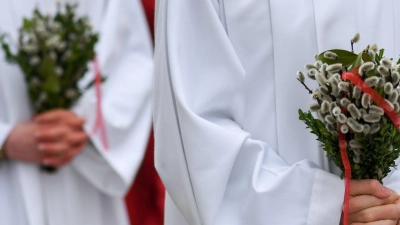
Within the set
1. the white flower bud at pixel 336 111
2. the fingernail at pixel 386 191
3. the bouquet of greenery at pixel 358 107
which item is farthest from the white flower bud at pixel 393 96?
the fingernail at pixel 386 191

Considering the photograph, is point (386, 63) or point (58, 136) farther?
point (58, 136)

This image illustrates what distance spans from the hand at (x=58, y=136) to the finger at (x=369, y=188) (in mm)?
1135

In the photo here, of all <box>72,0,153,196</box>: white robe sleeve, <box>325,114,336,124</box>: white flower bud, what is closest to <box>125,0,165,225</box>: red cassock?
<box>72,0,153,196</box>: white robe sleeve

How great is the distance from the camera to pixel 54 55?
232 centimetres

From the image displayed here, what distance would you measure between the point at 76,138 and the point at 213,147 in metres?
0.95

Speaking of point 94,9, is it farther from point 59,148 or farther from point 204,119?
point 204,119

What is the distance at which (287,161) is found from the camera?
1692 mm

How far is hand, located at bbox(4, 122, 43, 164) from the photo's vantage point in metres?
2.35

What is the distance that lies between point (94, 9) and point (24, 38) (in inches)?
13.8

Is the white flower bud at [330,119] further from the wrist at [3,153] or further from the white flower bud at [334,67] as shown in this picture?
the wrist at [3,153]

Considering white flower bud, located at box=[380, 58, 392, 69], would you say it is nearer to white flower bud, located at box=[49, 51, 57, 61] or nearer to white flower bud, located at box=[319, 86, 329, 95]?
white flower bud, located at box=[319, 86, 329, 95]

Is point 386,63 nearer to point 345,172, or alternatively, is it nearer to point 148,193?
point 345,172

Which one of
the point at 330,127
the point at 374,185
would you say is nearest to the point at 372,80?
the point at 330,127

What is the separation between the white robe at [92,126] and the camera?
93.5 inches
